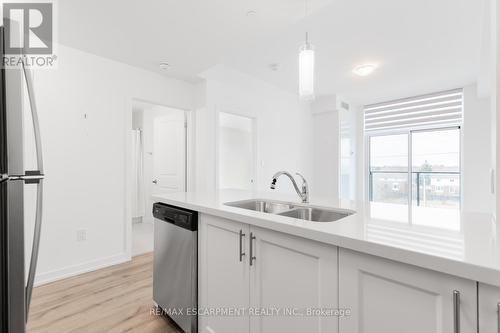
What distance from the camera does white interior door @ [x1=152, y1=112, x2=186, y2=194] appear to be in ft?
12.7

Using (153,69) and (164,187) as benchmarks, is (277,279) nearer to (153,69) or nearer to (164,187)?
(153,69)

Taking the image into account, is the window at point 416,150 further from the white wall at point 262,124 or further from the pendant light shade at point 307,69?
the pendant light shade at point 307,69

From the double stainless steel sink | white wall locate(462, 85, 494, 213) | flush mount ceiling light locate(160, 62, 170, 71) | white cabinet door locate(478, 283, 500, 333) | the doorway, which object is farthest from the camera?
white wall locate(462, 85, 494, 213)

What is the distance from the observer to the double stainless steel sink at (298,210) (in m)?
1.50

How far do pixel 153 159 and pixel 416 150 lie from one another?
531 cm

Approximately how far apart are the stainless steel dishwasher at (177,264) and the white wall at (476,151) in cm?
486

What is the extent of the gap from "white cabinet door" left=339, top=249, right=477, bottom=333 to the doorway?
3026 millimetres

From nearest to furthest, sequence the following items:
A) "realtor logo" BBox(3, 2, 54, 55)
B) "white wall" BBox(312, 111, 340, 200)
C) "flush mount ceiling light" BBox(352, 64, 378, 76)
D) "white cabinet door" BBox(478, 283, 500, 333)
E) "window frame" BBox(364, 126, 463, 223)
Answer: "white cabinet door" BBox(478, 283, 500, 333)
"realtor logo" BBox(3, 2, 54, 55)
"flush mount ceiling light" BBox(352, 64, 378, 76)
"window frame" BBox(364, 126, 463, 223)
"white wall" BBox(312, 111, 340, 200)

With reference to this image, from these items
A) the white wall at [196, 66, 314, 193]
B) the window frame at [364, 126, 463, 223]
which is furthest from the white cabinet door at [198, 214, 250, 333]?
the window frame at [364, 126, 463, 223]

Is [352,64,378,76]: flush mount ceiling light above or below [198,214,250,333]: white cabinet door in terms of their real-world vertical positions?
above

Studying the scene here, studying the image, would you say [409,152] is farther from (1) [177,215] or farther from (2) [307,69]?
(1) [177,215]

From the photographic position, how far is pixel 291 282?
3.66 ft

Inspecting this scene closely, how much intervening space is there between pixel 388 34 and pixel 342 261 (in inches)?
109

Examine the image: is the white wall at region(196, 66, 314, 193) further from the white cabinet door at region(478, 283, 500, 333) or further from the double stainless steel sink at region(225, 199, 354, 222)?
the white cabinet door at region(478, 283, 500, 333)
